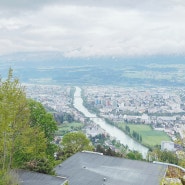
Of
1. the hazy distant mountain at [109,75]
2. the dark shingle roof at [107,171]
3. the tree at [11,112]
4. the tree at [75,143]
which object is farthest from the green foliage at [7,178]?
the hazy distant mountain at [109,75]

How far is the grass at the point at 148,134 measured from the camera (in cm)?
4405

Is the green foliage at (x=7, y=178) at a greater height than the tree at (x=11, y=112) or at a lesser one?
lesser

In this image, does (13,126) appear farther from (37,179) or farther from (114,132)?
(114,132)

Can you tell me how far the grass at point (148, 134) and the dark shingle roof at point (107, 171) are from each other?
1066 inches

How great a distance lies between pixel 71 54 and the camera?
177250mm

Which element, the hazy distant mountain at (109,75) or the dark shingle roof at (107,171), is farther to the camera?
the hazy distant mountain at (109,75)

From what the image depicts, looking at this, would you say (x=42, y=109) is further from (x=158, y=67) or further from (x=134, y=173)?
(x=158, y=67)

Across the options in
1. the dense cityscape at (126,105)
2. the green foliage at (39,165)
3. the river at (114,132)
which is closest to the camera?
the green foliage at (39,165)

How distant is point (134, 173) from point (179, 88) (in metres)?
84.3

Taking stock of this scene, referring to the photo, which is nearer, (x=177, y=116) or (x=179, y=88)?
(x=177, y=116)

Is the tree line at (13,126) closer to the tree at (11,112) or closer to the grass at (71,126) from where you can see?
the tree at (11,112)

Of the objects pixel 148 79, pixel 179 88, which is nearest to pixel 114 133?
pixel 179 88

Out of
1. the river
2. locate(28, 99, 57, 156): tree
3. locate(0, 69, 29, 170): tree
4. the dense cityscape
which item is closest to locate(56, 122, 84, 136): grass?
the dense cityscape

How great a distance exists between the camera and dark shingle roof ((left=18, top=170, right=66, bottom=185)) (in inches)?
452
